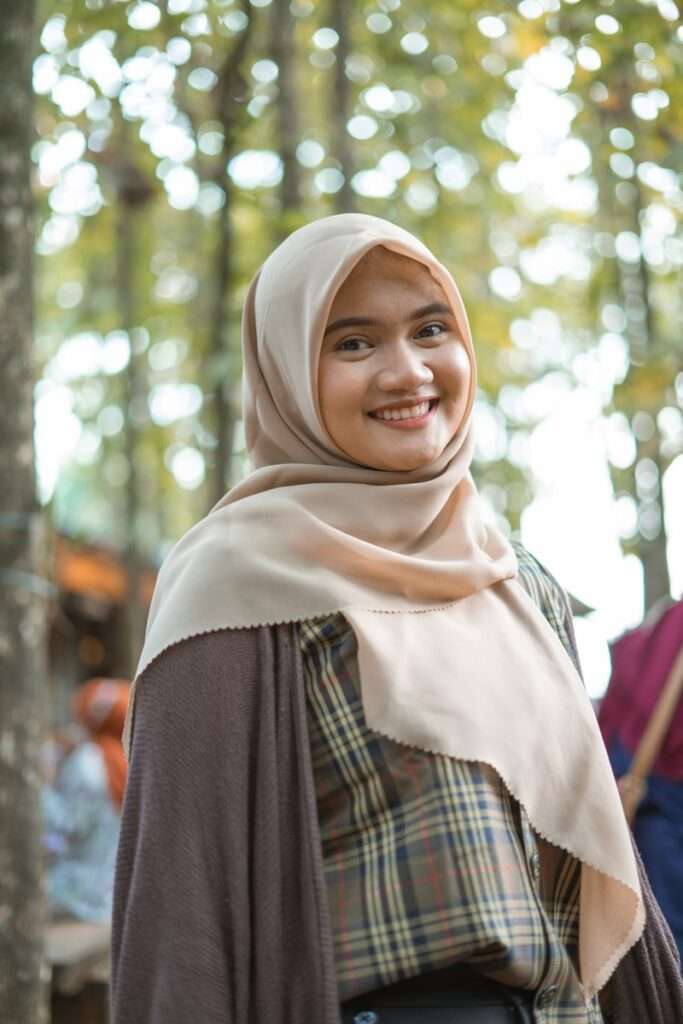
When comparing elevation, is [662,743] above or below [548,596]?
below

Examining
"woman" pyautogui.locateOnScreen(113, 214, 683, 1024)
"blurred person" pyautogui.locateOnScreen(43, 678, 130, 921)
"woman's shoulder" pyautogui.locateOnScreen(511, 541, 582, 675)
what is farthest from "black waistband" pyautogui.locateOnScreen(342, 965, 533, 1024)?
"blurred person" pyautogui.locateOnScreen(43, 678, 130, 921)

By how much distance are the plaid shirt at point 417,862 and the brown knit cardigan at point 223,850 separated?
0.20 ft

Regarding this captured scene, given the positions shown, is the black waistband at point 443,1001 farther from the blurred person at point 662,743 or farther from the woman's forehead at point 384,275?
the blurred person at point 662,743

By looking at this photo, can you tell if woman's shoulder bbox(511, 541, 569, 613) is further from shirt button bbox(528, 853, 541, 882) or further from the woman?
shirt button bbox(528, 853, 541, 882)

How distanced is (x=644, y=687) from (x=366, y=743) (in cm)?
162

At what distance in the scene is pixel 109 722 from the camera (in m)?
7.82

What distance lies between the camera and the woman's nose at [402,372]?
2.05 meters

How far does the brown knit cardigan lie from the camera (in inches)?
69.0

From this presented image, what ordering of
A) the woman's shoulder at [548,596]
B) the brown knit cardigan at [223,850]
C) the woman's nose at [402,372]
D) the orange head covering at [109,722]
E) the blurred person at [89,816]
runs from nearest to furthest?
the brown knit cardigan at [223,850] → the woman's nose at [402,372] → the woman's shoulder at [548,596] → the blurred person at [89,816] → the orange head covering at [109,722]

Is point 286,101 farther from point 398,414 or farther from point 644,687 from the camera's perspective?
point 398,414

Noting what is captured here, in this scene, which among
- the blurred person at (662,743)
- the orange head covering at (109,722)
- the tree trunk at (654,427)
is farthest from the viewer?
the orange head covering at (109,722)

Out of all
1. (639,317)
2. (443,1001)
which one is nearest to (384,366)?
(443,1001)

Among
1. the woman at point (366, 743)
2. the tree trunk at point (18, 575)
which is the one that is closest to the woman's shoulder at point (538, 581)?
the woman at point (366, 743)

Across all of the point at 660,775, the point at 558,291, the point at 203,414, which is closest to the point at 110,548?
the point at 558,291
